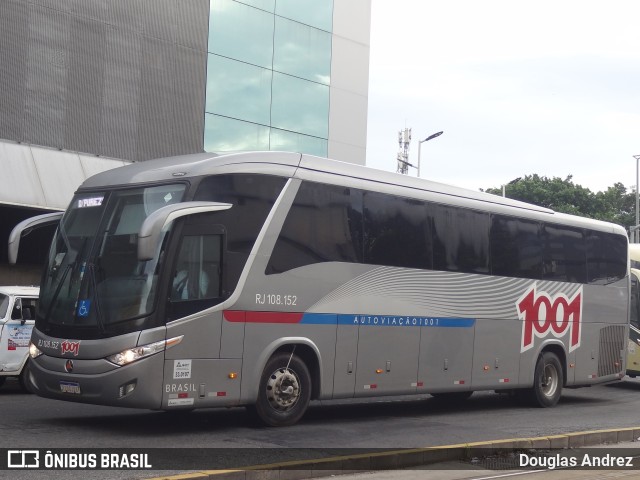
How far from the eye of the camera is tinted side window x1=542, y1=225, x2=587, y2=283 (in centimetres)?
1841

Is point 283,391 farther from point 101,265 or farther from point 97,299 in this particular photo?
point 101,265

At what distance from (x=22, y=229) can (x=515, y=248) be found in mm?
8819

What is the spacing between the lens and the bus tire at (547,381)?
1816 centimetres

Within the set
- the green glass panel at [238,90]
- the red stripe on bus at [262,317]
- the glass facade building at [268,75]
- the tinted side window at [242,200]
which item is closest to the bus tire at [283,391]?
the red stripe on bus at [262,317]

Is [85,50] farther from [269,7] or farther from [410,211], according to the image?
[410,211]

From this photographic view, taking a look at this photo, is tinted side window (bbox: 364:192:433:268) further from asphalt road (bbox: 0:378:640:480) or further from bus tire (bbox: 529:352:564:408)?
bus tire (bbox: 529:352:564:408)

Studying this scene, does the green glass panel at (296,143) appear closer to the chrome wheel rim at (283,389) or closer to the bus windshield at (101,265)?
the bus windshield at (101,265)

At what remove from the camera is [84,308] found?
11.9 metres

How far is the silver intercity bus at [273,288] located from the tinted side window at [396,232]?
1.1 inches

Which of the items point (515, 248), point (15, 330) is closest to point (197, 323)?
point (15, 330)

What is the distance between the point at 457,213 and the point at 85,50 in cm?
1286

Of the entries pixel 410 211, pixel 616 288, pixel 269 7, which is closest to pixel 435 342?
pixel 410 211

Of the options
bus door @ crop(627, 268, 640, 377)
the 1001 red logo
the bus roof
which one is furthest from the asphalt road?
bus door @ crop(627, 268, 640, 377)

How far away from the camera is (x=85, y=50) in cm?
2502
